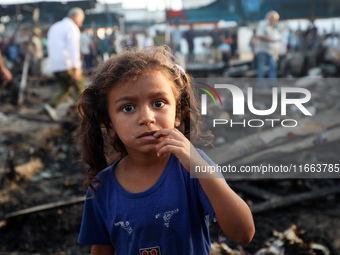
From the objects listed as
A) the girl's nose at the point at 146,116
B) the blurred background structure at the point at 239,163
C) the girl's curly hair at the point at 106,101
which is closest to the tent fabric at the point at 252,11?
the blurred background structure at the point at 239,163

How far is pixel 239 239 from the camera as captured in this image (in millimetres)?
1226

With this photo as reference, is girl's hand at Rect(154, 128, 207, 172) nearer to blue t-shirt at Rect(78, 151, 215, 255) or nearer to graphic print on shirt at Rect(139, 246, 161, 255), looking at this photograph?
blue t-shirt at Rect(78, 151, 215, 255)

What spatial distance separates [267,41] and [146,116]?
25.1 feet

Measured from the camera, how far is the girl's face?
1307 mm

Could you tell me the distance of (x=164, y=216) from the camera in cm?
130

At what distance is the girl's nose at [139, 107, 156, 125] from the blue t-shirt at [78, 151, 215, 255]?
209 millimetres

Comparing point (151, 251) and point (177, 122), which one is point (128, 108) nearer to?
point (177, 122)

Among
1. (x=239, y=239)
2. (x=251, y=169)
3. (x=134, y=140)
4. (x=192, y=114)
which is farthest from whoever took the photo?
(x=251, y=169)

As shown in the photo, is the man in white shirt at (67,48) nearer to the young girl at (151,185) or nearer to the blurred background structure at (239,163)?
the blurred background structure at (239,163)

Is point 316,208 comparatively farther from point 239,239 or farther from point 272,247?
point 239,239

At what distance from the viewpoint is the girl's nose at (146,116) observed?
1281 mm

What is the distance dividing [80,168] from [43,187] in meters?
0.73

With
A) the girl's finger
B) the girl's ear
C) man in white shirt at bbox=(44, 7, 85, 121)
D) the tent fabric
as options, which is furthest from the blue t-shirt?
the tent fabric

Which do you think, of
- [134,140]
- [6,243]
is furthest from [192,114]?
[6,243]
